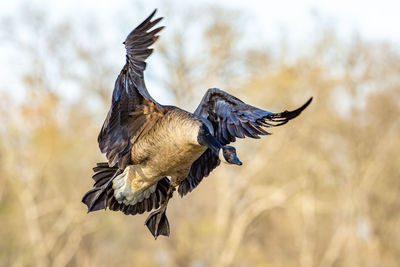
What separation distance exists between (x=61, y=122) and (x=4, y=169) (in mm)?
4039

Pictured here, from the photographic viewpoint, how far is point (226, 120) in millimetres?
5758

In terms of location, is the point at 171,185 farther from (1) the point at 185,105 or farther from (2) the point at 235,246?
(2) the point at 235,246

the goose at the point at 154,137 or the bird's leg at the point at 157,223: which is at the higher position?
the goose at the point at 154,137

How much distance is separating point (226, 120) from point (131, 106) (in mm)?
905

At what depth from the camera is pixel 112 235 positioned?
4159 centimetres

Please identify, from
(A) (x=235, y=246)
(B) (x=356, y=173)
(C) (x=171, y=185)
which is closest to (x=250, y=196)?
(A) (x=235, y=246)

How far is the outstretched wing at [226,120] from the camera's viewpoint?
542 centimetres

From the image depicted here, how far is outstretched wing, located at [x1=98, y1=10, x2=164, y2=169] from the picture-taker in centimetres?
522

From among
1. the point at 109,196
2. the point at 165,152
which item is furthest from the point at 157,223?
the point at 165,152

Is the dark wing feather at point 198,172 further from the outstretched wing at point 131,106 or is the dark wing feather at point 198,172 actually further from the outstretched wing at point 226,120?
the outstretched wing at point 131,106

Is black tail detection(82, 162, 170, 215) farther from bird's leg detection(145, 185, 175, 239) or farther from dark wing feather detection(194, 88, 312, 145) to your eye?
dark wing feather detection(194, 88, 312, 145)

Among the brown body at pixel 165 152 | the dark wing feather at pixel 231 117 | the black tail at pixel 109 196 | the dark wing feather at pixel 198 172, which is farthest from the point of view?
the dark wing feather at pixel 198 172

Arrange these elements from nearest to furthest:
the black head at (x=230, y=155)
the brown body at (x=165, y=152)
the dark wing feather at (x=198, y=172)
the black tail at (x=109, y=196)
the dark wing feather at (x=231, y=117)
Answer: the black head at (x=230, y=155)
the brown body at (x=165, y=152)
the dark wing feather at (x=231, y=117)
the black tail at (x=109, y=196)
the dark wing feather at (x=198, y=172)

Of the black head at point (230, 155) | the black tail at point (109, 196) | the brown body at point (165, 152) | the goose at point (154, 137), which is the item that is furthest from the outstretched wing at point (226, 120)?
the black head at point (230, 155)
